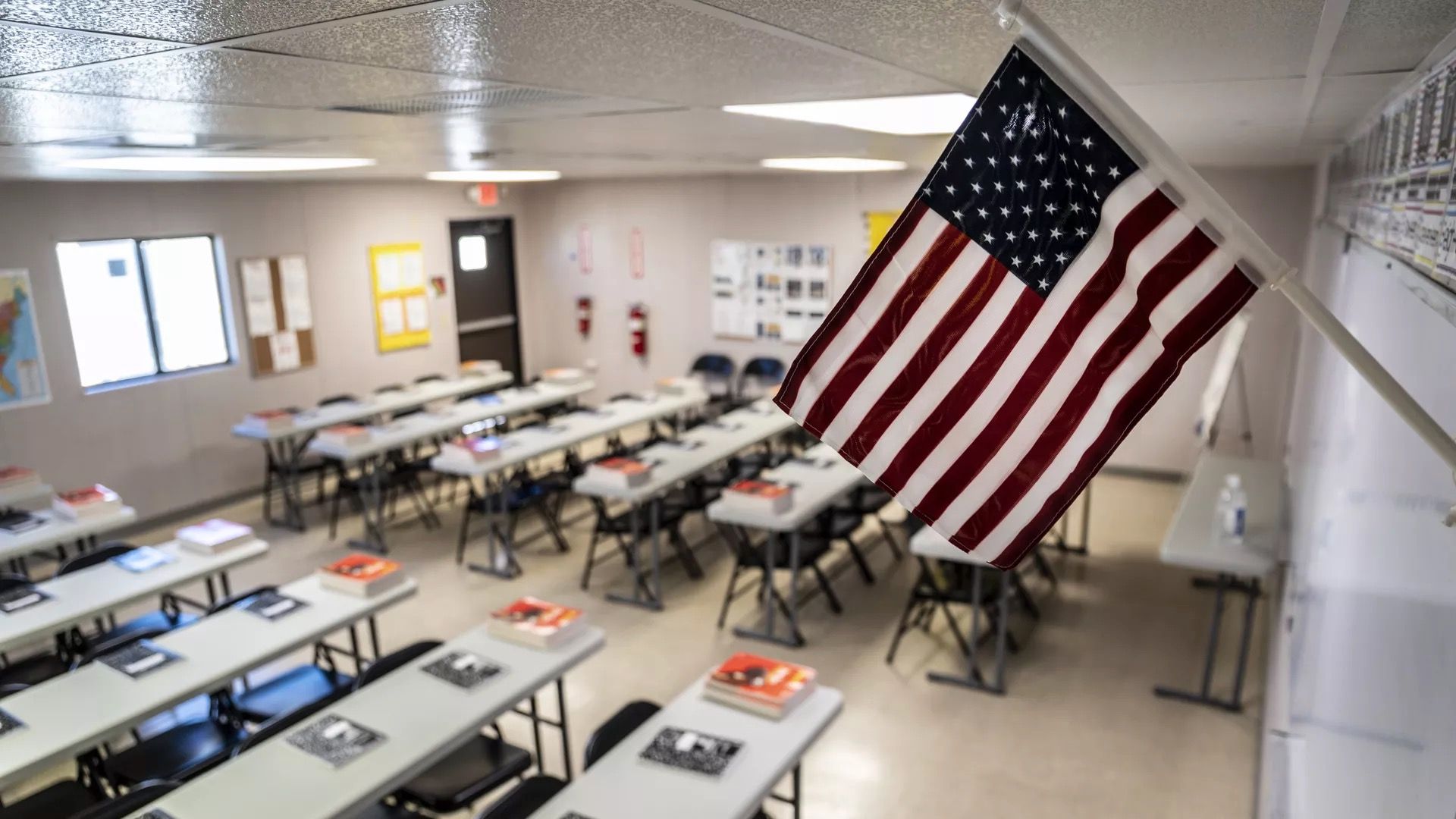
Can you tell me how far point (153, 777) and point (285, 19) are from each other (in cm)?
336

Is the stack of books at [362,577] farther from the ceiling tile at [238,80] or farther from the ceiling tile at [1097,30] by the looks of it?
the ceiling tile at [1097,30]

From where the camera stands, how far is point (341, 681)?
412cm

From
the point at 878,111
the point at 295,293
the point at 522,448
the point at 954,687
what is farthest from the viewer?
the point at 295,293

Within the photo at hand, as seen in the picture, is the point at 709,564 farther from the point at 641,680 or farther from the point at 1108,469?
the point at 1108,469

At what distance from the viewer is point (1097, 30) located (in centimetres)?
151

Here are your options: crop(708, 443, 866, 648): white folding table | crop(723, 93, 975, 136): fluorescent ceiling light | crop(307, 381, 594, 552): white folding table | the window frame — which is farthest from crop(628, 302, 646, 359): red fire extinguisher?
crop(723, 93, 975, 136): fluorescent ceiling light

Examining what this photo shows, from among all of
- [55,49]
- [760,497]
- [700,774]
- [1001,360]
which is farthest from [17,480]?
[1001,360]

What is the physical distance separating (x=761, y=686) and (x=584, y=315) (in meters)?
8.22

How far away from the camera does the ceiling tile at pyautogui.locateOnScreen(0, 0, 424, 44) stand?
113 cm

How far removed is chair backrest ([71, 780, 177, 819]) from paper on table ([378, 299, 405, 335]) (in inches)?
275

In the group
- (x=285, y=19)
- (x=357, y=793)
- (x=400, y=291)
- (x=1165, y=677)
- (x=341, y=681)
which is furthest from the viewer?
(x=400, y=291)


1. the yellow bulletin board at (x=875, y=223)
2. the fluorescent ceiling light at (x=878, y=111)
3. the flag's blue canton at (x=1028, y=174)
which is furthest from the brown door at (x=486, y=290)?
the flag's blue canton at (x=1028, y=174)

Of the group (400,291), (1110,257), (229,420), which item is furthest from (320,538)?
(1110,257)

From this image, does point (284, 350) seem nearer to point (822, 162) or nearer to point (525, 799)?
point (822, 162)
